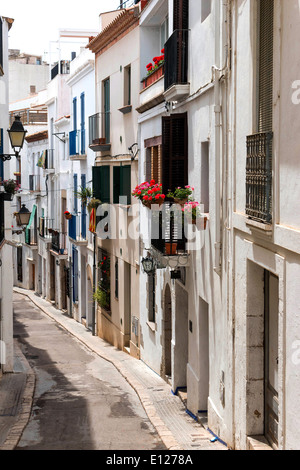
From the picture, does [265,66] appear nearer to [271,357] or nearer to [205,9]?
[271,357]

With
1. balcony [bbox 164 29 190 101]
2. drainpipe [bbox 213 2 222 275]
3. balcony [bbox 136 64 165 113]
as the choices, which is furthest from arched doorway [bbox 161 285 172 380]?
drainpipe [bbox 213 2 222 275]

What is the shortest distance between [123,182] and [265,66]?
13.9 meters

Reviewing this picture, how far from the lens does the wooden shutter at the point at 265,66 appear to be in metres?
8.66

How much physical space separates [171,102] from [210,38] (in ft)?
12.6

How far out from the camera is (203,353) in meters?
13.7

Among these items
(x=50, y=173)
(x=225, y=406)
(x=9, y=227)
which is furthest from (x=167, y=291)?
(x=50, y=173)

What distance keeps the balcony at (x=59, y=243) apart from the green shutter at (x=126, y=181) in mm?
13825

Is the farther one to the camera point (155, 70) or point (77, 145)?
point (77, 145)

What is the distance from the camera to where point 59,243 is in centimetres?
3750

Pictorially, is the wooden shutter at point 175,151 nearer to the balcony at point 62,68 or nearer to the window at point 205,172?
the window at point 205,172

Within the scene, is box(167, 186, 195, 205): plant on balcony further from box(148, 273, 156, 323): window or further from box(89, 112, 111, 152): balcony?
box(89, 112, 111, 152): balcony

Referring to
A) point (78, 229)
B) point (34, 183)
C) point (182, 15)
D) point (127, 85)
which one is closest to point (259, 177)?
point (182, 15)

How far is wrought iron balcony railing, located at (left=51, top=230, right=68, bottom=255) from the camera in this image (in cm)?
3650

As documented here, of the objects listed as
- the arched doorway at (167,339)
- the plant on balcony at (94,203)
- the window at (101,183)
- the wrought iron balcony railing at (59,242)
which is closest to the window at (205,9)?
the arched doorway at (167,339)
